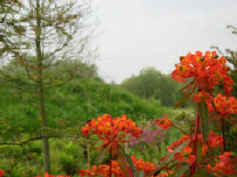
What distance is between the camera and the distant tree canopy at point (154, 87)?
53.8 feet

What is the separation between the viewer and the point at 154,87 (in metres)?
17.1

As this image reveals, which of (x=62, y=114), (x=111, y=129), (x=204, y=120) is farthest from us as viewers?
(x=62, y=114)

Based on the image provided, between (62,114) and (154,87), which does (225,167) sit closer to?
(62,114)

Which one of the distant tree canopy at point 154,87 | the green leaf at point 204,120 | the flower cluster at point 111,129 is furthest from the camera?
the distant tree canopy at point 154,87

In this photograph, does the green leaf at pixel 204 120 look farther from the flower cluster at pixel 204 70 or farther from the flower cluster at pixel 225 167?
the flower cluster at pixel 225 167

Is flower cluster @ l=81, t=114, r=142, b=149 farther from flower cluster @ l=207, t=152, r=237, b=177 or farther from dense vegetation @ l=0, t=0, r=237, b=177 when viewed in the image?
flower cluster @ l=207, t=152, r=237, b=177

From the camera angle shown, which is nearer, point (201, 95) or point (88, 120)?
point (201, 95)

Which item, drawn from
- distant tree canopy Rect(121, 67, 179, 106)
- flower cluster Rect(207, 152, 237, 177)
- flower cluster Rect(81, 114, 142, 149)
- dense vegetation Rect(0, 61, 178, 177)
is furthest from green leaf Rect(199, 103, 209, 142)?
distant tree canopy Rect(121, 67, 179, 106)

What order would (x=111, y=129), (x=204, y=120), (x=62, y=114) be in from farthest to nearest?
1. (x=62, y=114)
2. (x=111, y=129)
3. (x=204, y=120)

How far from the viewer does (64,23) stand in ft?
8.75

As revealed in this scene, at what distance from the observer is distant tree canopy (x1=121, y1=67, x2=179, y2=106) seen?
1639 cm

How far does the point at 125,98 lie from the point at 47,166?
5.99 meters

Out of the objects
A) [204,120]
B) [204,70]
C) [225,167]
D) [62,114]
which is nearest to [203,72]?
[204,70]

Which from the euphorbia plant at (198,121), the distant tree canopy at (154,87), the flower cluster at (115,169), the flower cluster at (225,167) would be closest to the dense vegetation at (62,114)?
the flower cluster at (115,169)
